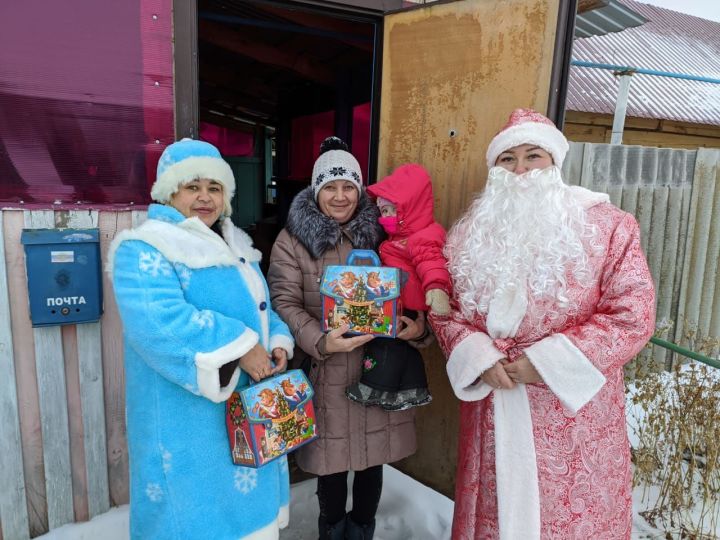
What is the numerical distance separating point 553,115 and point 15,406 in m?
2.92

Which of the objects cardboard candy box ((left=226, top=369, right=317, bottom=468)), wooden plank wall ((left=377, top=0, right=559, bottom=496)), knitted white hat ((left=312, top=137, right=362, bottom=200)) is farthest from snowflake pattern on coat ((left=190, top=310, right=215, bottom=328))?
wooden plank wall ((left=377, top=0, right=559, bottom=496))

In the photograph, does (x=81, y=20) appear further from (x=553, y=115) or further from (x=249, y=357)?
(x=553, y=115)

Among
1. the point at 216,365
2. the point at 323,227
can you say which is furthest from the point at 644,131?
the point at 216,365

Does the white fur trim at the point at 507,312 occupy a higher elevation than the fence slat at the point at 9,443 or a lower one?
higher

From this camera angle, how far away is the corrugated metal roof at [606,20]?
15.0 feet

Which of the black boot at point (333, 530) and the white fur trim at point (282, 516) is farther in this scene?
the black boot at point (333, 530)

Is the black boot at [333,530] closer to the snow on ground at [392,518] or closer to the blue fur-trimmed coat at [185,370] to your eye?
the snow on ground at [392,518]

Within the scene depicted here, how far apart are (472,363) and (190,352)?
1.01 metres

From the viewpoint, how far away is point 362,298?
1.97m

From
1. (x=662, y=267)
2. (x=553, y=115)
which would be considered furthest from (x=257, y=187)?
(x=553, y=115)

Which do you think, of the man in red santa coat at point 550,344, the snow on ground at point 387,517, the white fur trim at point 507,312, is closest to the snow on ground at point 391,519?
the snow on ground at point 387,517

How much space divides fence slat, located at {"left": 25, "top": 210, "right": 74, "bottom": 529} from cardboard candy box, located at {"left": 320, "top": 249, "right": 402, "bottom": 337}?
4.53 ft

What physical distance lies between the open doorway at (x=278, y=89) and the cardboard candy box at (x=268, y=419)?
1.82 metres

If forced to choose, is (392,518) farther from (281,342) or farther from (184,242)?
(184,242)
